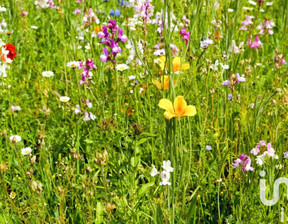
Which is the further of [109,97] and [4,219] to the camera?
[109,97]

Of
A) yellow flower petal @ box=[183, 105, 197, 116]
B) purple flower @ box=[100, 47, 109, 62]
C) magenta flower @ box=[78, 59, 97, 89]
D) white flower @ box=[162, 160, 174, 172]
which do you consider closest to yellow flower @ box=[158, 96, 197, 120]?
yellow flower petal @ box=[183, 105, 197, 116]

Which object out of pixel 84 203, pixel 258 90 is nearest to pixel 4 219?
pixel 84 203

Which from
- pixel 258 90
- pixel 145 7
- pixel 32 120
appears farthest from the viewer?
pixel 258 90

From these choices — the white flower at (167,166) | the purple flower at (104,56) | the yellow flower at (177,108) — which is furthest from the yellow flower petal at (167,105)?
the purple flower at (104,56)

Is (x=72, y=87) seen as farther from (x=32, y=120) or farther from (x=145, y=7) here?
(x=145, y=7)

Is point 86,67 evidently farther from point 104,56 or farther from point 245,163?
point 245,163

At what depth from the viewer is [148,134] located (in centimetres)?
168

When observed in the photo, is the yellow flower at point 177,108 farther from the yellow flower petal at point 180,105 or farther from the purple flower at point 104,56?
the purple flower at point 104,56

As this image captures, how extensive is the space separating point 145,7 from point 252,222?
1.22m

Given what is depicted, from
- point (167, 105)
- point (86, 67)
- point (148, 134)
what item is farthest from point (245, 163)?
point (86, 67)

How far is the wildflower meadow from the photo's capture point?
4.73 feet

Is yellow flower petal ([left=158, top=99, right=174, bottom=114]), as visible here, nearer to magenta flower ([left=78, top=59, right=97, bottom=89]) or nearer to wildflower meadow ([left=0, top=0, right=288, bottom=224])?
wildflower meadow ([left=0, top=0, right=288, bottom=224])

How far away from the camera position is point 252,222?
1.55 meters

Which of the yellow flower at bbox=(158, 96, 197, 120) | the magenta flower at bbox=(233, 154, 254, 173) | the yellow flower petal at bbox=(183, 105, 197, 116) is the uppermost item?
the yellow flower at bbox=(158, 96, 197, 120)
